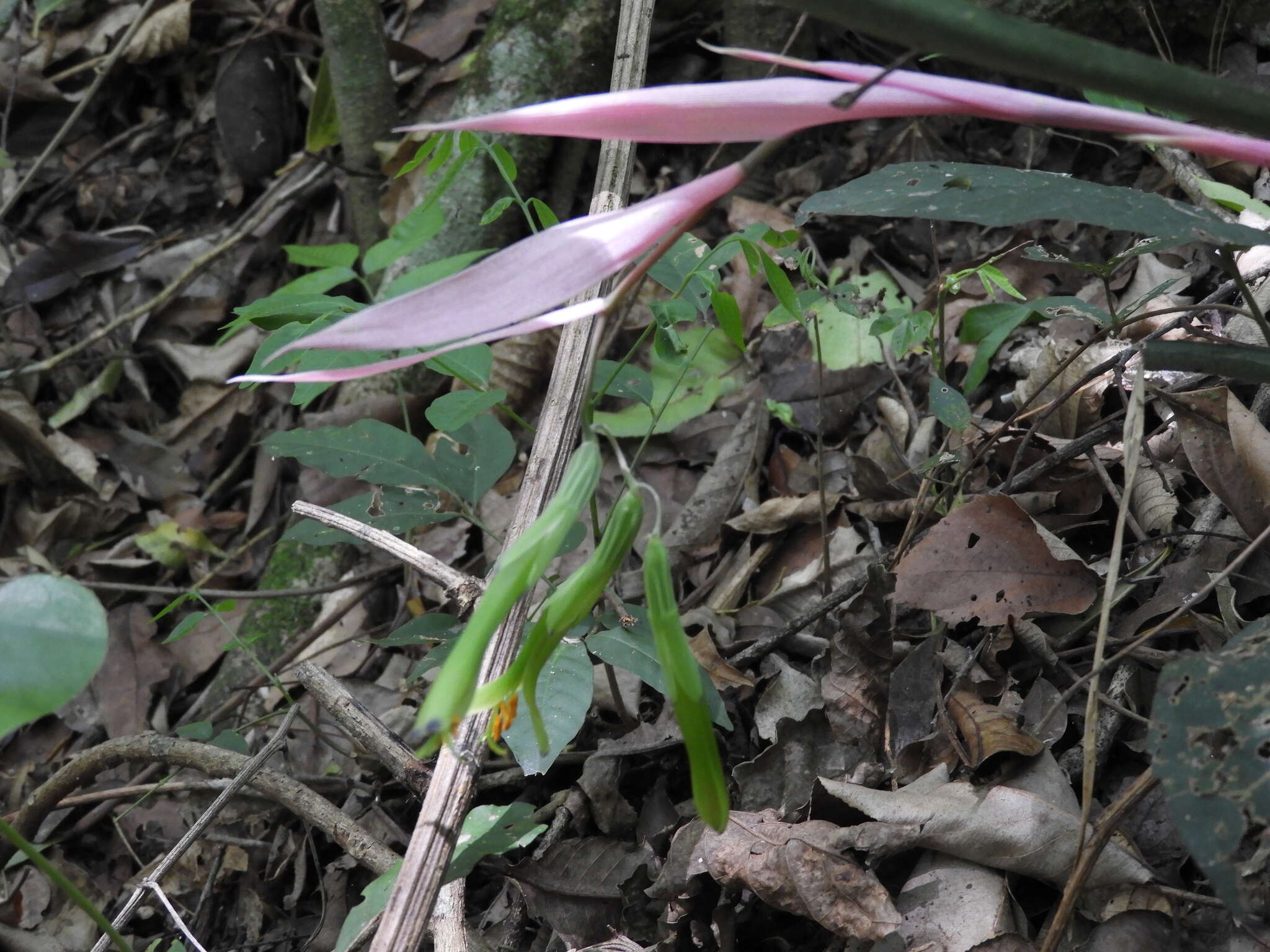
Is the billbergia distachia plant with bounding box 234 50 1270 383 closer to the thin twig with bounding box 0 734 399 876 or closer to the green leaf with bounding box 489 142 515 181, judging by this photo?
the green leaf with bounding box 489 142 515 181

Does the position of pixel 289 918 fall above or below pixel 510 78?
below

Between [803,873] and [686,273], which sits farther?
[686,273]

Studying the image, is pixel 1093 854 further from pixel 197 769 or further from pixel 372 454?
pixel 197 769

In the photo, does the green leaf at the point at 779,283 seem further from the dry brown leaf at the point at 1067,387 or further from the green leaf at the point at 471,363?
the dry brown leaf at the point at 1067,387

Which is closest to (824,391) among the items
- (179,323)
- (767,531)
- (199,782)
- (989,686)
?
(767,531)

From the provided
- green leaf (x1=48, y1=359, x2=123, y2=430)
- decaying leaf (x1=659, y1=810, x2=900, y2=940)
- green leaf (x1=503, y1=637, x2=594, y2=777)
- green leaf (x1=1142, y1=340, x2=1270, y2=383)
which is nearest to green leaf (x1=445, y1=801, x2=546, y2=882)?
green leaf (x1=503, y1=637, x2=594, y2=777)


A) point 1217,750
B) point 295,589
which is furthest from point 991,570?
point 295,589

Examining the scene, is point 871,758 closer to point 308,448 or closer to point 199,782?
point 308,448
